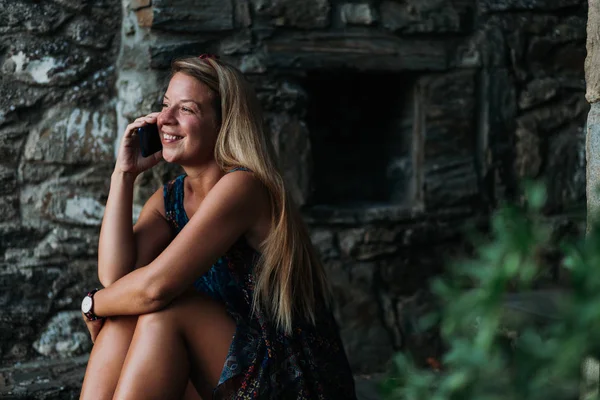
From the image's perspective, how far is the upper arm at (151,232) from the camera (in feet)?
7.96

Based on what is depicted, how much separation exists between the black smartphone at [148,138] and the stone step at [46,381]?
0.92 meters

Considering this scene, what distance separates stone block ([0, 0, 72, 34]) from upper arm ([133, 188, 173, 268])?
94 cm

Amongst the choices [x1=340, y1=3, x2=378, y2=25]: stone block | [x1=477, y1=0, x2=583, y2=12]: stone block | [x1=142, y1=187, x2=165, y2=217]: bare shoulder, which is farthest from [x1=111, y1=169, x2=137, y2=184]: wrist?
[x1=477, y1=0, x2=583, y2=12]: stone block

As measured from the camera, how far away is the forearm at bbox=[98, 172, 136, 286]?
233cm

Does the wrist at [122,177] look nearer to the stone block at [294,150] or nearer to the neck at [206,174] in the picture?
the neck at [206,174]

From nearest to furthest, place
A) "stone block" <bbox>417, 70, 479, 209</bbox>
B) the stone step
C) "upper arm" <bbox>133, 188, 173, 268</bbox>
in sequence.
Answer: "upper arm" <bbox>133, 188, 173, 268</bbox>, the stone step, "stone block" <bbox>417, 70, 479, 209</bbox>

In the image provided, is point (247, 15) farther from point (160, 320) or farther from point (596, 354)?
point (596, 354)

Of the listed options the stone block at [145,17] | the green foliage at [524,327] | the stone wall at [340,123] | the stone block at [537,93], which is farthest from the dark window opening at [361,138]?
the green foliage at [524,327]

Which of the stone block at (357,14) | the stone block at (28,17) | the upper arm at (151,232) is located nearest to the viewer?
the upper arm at (151,232)

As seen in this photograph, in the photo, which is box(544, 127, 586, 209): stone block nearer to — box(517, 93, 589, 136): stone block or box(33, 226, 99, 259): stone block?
box(517, 93, 589, 136): stone block

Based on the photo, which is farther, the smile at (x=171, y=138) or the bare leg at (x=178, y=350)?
the smile at (x=171, y=138)

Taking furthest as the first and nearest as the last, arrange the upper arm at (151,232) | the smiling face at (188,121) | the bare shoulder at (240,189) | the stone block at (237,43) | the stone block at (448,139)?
the stone block at (448,139) < the stone block at (237,43) < the upper arm at (151,232) < the smiling face at (188,121) < the bare shoulder at (240,189)

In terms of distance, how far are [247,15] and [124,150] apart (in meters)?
0.93

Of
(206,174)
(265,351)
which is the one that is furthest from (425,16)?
(265,351)
